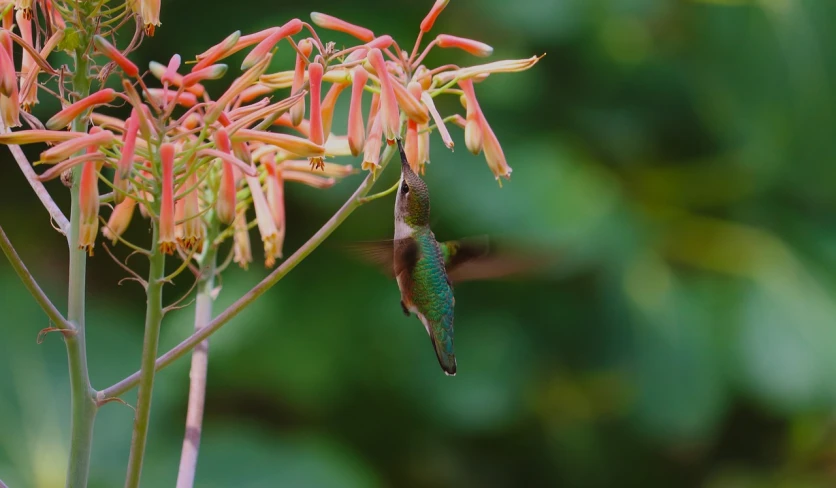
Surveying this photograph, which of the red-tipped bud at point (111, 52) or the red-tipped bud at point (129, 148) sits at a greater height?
the red-tipped bud at point (111, 52)

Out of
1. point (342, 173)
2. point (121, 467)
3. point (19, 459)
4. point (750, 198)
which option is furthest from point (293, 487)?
point (750, 198)

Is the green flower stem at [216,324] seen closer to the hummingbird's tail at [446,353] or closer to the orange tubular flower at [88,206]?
the orange tubular flower at [88,206]

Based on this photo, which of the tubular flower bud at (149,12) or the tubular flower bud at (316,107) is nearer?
the tubular flower bud at (149,12)

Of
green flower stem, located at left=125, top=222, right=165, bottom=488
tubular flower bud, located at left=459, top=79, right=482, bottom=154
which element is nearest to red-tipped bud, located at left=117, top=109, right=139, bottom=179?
green flower stem, located at left=125, top=222, right=165, bottom=488

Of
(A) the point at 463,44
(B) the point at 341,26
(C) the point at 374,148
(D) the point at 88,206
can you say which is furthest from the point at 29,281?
(A) the point at 463,44

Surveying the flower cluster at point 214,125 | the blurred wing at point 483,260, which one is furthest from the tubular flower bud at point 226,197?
the blurred wing at point 483,260

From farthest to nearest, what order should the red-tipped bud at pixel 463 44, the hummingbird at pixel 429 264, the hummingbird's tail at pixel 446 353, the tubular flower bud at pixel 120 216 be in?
the hummingbird's tail at pixel 446 353 → the hummingbird at pixel 429 264 → the red-tipped bud at pixel 463 44 → the tubular flower bud at pixel 120 216

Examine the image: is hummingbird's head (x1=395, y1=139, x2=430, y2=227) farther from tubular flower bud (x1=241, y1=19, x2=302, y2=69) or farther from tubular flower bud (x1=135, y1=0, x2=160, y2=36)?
tubular flower bud (x1=135, y1=0, x2=160, y2=36)

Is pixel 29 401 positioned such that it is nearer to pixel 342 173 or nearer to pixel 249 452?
pixel 249 452
